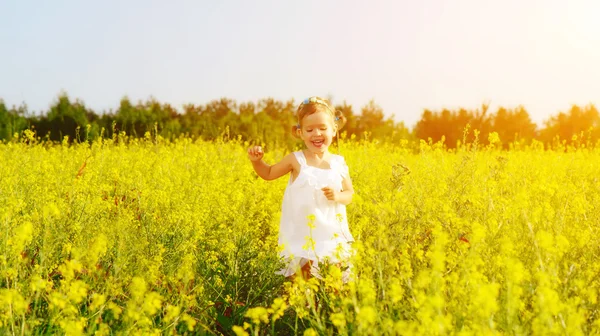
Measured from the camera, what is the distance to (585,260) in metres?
3.12

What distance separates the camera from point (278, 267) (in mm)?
3486

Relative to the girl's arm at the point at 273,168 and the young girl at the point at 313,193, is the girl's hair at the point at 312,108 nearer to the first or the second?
the young girl at the point at 313,193

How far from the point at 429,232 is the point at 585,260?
136cm

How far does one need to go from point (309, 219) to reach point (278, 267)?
347mm

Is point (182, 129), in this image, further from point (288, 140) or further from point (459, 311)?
point (459, 311)

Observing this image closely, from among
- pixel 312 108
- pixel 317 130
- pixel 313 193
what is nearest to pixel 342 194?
pixel 313 193

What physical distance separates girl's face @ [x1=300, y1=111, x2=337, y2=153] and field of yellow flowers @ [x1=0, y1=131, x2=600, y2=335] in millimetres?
395

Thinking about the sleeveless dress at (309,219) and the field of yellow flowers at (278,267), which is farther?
the sleeveless dress at (309,219)

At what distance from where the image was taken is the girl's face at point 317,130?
3777mm

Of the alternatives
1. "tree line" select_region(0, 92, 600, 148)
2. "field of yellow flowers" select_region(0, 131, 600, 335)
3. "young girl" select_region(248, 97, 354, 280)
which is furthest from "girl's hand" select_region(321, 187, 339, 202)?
"tree line" select_region(0, 92, 600, 148)

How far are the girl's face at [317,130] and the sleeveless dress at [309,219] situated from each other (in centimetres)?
12

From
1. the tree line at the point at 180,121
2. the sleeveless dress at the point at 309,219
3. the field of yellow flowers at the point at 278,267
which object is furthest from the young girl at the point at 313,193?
the tree line at the point at 180,121

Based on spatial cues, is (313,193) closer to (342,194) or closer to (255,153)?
(342,194)

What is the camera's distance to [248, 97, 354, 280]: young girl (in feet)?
12.0
